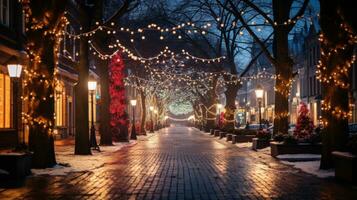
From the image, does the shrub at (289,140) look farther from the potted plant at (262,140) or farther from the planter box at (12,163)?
the planter box at (12,163)

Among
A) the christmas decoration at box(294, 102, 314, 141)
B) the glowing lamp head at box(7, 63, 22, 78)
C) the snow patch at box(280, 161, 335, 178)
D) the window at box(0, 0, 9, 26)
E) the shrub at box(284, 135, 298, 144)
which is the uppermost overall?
the window at box(0, 0, 9, 26)

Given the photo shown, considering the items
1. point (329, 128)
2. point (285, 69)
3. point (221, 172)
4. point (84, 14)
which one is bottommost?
point (221, 172)

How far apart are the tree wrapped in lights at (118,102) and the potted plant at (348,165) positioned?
2762cm

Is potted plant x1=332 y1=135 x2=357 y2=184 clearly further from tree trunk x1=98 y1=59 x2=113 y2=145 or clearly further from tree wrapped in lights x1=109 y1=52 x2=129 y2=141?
tree wrapped in lights x1=109 y1=52 x2=129 y2=141

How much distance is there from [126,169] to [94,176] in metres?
2.49

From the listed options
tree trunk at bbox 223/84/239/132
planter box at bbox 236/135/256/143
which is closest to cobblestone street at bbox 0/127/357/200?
planter box at bbox 236/135/256/143

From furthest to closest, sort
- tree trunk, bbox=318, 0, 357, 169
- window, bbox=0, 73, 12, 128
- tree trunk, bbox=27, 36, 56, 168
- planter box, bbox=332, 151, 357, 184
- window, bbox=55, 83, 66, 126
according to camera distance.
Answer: window, bbox=55, 83, 66, 126 → window, bbox=0, 73, 12, 128 → tree trunk, bbox=27, 36, 56, 168 → tree trunk, bbox=318, 0, 357, 169 → planter box, bbox=332, 151, 357, 184

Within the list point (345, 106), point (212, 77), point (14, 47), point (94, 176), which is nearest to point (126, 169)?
point (94, 176)

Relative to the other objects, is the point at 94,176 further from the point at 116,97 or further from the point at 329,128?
the point at 116,97

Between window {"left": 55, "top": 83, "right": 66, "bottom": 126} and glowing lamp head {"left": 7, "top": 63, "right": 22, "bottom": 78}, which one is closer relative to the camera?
glowing lamp head {"left": 7, "top": 63, "right": 22, "bottom": 78}

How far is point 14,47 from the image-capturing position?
3200 cm

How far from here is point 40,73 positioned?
18.5 m

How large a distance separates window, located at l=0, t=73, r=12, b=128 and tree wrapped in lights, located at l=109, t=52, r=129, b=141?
10841 mm

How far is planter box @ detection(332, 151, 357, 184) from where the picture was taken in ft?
46.8
